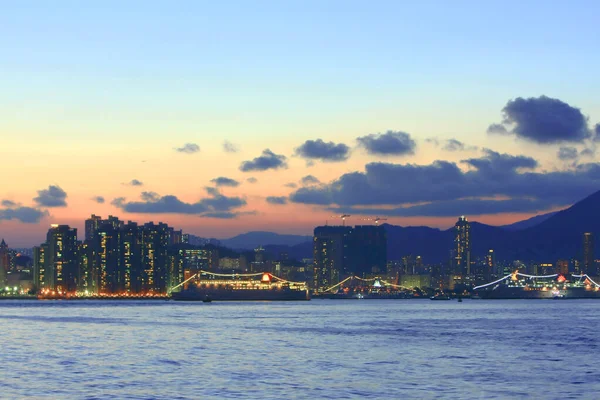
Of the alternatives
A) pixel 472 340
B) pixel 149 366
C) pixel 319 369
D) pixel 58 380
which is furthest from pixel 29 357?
pixel 472 340

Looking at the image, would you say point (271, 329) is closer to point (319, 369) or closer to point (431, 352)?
point (431, 352)

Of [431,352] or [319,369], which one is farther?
[431,352]

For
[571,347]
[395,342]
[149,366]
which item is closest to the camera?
[149,366]

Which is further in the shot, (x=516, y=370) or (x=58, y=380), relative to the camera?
(x=516, y=370)

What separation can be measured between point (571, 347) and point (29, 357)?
4839cm

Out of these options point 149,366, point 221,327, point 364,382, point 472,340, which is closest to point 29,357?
point 149,366

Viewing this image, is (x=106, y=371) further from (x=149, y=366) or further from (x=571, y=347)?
(x=571, y=347)

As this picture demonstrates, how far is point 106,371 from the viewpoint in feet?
215

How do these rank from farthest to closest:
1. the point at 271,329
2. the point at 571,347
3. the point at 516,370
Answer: the point at 271,329 < the point at 571,347 < the point at 516,370

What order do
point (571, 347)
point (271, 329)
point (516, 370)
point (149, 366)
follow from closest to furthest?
point (516, 370) → point (149, 366) → point (571, 347) → point (271, 329)

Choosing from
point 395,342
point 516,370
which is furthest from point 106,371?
point 395,342

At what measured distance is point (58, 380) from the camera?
196 ft

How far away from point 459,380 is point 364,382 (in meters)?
6.08

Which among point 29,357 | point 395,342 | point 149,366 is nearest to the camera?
point 149,366
